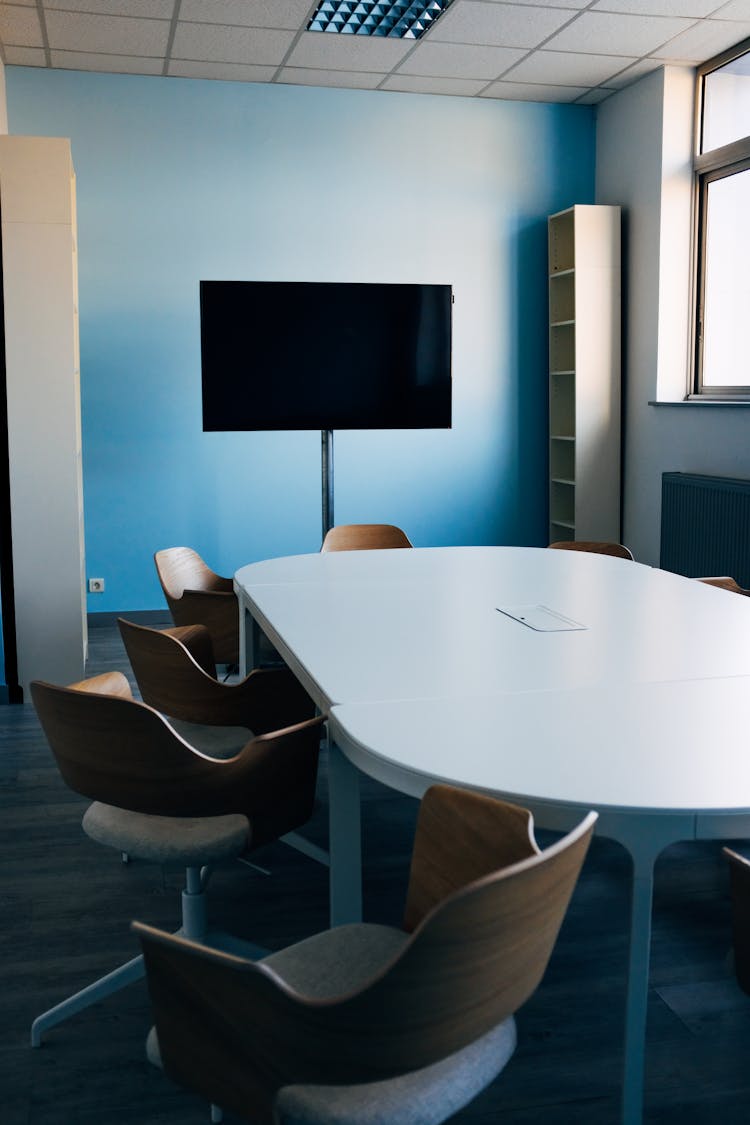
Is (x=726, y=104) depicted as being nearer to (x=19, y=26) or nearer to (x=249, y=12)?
(x=249, y=12)

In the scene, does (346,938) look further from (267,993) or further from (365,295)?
(365,295)

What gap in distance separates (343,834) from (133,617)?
4583 mm

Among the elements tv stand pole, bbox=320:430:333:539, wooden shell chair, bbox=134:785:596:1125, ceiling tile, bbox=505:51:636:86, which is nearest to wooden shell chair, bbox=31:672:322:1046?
wooden shell chair, bbox=134:785:596:1125

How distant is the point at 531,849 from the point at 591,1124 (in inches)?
34.0

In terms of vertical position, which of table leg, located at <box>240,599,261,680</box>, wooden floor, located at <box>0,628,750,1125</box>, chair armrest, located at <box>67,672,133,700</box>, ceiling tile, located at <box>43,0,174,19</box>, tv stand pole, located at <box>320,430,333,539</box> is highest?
ceiling tile, located at <box>43,0,174,19</box>

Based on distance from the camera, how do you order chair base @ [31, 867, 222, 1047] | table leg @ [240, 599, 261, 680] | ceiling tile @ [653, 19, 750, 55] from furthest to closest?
ceiling tile @ [653, 19, 750, 55], table leg @ [240, 599, 261, 680], chair base @ [31, 867, 222, 1047]

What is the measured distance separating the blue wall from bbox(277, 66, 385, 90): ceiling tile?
0.25ft

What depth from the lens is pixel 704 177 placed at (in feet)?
19.9

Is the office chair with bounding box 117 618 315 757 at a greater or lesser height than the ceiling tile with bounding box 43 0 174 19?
lesser

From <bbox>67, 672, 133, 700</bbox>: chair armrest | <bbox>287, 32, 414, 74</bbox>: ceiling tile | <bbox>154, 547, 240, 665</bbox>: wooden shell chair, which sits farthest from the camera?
<bbox>287, 32, 414, 74</bbox>: ceiling tile

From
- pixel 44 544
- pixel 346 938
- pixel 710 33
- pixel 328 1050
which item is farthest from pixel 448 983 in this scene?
pixel 710 33

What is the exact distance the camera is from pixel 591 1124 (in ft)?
6.37

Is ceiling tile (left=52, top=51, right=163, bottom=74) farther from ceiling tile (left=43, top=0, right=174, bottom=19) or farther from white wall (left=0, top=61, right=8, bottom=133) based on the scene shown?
ceiling tile (left=43, top=0, right=174, bottom=19)

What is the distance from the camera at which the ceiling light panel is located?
516 centimetres
